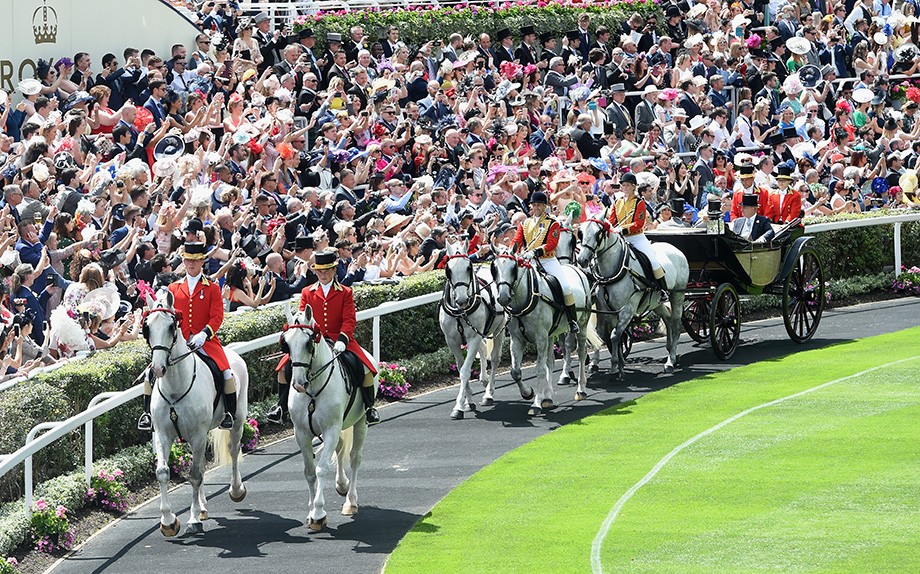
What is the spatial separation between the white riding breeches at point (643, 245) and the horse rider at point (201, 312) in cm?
806

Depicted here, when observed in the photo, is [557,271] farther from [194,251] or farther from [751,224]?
[194,251]

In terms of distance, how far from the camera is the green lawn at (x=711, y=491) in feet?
46.2

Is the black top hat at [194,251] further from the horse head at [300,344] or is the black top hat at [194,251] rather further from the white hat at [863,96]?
the white hat at [863,96]

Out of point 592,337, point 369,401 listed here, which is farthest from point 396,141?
point 369,401

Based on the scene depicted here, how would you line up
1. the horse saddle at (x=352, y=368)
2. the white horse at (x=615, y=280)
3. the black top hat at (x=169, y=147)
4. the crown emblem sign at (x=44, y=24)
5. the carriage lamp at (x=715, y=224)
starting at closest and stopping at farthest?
the horse saddle at (x=352, y=368) < the white horse at (x=615, y=280) < the black top hat at (x=169, y=147) < the carriage lamp at (x=715, y=224) < the crown emblem sign at (x=44, y=24)

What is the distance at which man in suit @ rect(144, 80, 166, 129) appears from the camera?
23891 mm

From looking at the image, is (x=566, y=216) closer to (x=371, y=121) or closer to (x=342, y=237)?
(x=342, y=237)

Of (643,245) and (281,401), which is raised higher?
(643,245)

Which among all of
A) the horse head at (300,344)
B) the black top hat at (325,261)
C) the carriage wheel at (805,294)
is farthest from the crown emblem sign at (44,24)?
the horse head at (300,344)

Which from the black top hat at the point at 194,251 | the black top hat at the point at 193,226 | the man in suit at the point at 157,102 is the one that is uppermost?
the man in suit at the point at 157,102

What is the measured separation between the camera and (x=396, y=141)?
26.0m

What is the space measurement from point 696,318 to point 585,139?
21.5ft

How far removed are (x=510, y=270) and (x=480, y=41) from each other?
44.0 feet

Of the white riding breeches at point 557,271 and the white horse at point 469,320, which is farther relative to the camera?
the white riding breeches at point 557,271
